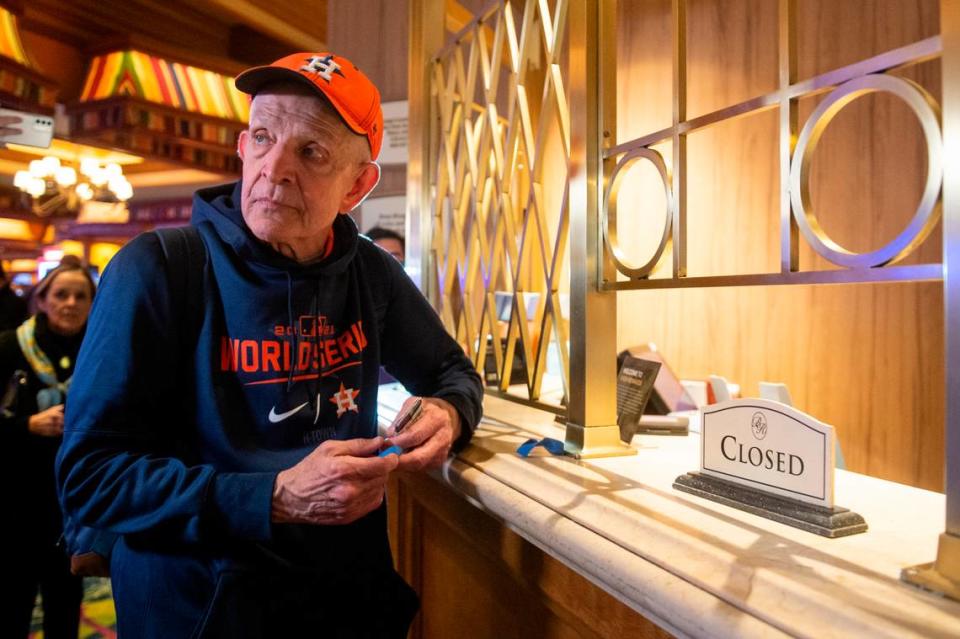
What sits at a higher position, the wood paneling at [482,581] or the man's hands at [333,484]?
the man's hands at [333,484]

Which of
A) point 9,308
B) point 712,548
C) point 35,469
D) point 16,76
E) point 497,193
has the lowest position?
point 35,469

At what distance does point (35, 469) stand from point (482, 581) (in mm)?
2001

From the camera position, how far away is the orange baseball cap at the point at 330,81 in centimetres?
105

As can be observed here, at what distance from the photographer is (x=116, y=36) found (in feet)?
15.9

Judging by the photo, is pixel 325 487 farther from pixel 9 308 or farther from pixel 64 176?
pixel 64 176

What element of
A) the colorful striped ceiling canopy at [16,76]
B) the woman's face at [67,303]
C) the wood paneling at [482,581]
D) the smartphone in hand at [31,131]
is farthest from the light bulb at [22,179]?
the wood paneling at [482,581]

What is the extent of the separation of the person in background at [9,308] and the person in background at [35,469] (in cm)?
63

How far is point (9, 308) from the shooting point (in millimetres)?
3037

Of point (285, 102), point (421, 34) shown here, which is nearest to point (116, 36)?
point (421, 34)

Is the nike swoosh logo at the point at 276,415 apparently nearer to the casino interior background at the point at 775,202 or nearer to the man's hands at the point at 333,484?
the man's hands at the point at 333,484

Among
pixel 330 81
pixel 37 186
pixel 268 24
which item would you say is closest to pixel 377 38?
pixel 330 81

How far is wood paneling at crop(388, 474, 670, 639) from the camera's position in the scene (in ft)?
2.94

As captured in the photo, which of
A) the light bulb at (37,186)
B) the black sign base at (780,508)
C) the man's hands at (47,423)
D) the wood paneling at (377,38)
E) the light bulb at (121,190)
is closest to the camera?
the black sign base at (780,508)

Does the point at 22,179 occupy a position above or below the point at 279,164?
above
